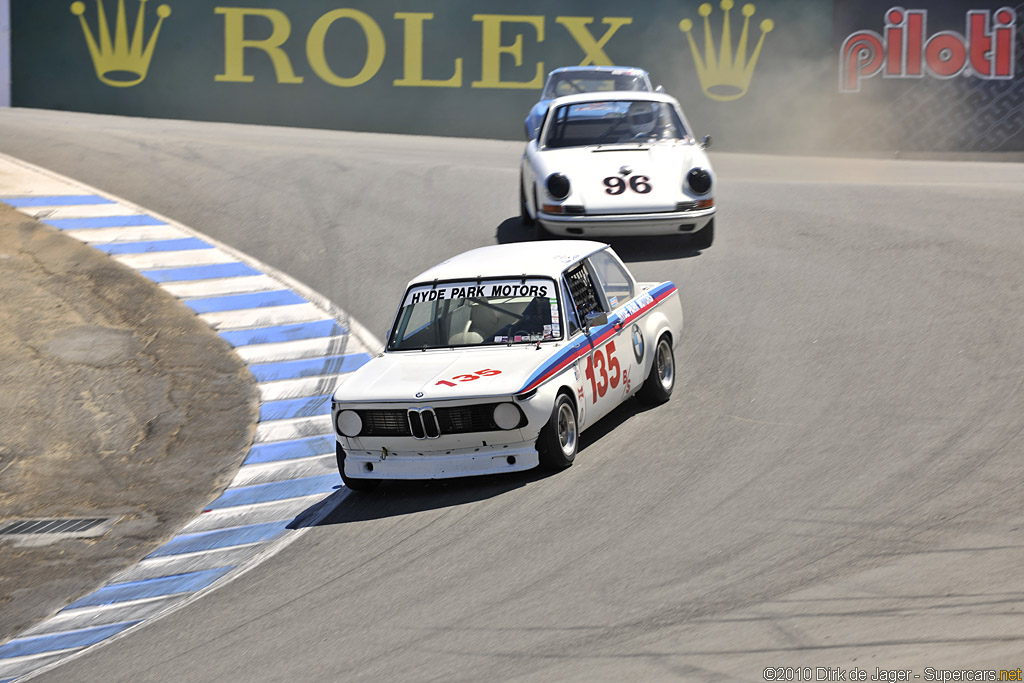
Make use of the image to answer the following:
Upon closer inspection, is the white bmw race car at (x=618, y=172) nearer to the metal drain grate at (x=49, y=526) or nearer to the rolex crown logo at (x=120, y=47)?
the metal drain grate at (x=49, y=526)

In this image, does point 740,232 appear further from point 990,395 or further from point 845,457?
point 845,457

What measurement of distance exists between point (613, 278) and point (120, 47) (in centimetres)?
1548

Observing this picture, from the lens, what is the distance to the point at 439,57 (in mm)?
21922

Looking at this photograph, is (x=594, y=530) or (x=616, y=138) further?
(x=616, y=138)

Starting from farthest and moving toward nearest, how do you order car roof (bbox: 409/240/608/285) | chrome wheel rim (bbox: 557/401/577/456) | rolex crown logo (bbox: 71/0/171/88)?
rolex crown logo (bbox: 71/0/171/88)
car roof (bbox: 409/240/608/285)
chrome wheel rim (bbox: 557/401/577/456)

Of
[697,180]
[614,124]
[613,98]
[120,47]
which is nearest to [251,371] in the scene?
[697,180]

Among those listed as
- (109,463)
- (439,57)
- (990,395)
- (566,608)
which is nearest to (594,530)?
(566,608)

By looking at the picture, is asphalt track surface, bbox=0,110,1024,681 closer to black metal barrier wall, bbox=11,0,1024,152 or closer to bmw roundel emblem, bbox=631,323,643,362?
bmw roundel emblem, bbox=631,323,643,362

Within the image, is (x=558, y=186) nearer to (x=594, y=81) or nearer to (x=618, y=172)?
(x=618, y=172)

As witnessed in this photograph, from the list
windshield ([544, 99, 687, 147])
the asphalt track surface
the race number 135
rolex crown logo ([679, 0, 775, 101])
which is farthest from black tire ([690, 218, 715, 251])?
rolex crown logo ([679, 0, 775, 101])

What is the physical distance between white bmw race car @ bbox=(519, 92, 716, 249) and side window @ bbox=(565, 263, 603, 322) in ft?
10.1

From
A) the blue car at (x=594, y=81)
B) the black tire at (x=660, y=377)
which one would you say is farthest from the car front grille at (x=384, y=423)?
the blue car at (x=594, y=81)

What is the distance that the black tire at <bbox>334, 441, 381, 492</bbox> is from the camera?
772cm

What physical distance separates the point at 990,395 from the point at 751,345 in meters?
2.05
